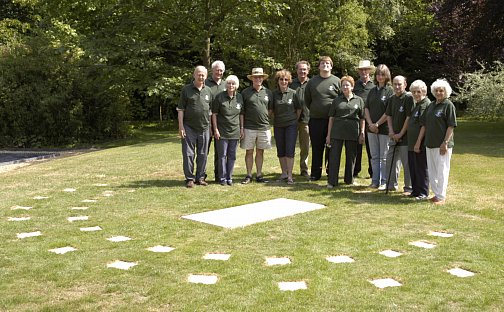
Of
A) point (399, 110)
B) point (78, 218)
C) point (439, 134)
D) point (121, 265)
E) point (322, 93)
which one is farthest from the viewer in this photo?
point (322, 93)

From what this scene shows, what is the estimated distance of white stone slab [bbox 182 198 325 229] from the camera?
5.87 metres

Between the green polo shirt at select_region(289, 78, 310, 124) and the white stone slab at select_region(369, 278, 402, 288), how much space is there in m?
4.75

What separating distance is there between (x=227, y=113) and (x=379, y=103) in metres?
2.20

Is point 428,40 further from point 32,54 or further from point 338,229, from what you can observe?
point 338,229

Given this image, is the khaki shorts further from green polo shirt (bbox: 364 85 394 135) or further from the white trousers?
the white trousers

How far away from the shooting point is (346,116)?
783cm

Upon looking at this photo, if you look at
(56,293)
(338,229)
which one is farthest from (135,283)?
(338,229)

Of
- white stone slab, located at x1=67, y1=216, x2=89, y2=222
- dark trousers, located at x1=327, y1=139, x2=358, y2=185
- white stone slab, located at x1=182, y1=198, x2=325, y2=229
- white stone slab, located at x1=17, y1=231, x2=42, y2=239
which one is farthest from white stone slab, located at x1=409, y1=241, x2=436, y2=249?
white stone slab, located at x1=17, y1=231, x2=42, y2=239

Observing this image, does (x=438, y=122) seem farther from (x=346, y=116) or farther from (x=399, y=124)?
(x=346, y=116)

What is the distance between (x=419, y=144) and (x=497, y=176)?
9.94ft

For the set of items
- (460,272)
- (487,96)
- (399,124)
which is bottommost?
(460,272)

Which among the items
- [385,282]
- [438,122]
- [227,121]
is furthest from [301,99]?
[385,282]

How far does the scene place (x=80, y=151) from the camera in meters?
16.9

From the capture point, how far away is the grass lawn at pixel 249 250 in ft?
12.1
